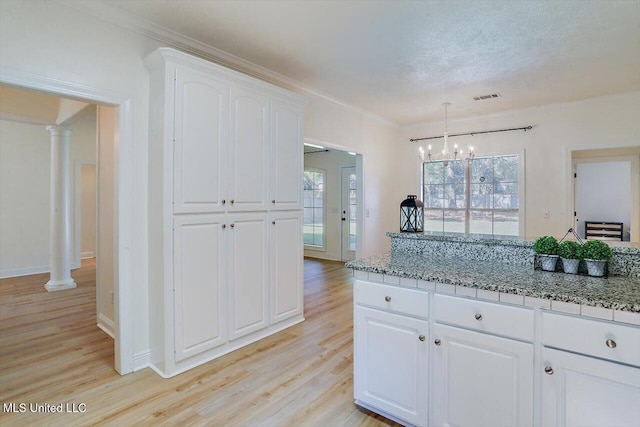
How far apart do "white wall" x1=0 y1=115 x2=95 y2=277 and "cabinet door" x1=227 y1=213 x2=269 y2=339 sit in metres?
4.52

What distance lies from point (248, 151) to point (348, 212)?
15.2ft

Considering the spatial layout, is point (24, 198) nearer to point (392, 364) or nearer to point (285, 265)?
point (285, 265)

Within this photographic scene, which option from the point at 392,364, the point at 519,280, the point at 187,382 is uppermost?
the point at 519,280

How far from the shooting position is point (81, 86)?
223cm

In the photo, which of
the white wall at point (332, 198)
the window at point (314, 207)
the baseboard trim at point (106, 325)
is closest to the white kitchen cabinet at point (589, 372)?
the baseboard trim at point (106, 325)

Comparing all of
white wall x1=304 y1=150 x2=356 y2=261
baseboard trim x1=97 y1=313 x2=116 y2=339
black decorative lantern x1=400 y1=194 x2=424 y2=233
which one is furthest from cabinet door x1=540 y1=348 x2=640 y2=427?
white wall x1=304 y1=150 x2=356 y2=261

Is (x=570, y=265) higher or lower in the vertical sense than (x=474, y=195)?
lower

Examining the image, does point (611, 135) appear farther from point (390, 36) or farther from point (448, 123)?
point (390, 36)

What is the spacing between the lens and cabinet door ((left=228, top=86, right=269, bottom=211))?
2.80 metres

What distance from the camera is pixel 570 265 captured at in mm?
1773

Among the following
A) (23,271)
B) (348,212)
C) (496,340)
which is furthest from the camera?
(348,212)

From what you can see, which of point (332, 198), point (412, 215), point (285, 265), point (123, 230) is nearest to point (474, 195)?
point (332, 198)

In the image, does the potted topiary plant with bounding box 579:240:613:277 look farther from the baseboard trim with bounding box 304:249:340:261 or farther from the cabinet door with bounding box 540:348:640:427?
Result: the baseboard trim with bounding box 304:249:340:261

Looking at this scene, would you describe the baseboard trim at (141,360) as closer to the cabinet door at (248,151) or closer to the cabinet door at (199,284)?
the cabinet door at (199,284)
